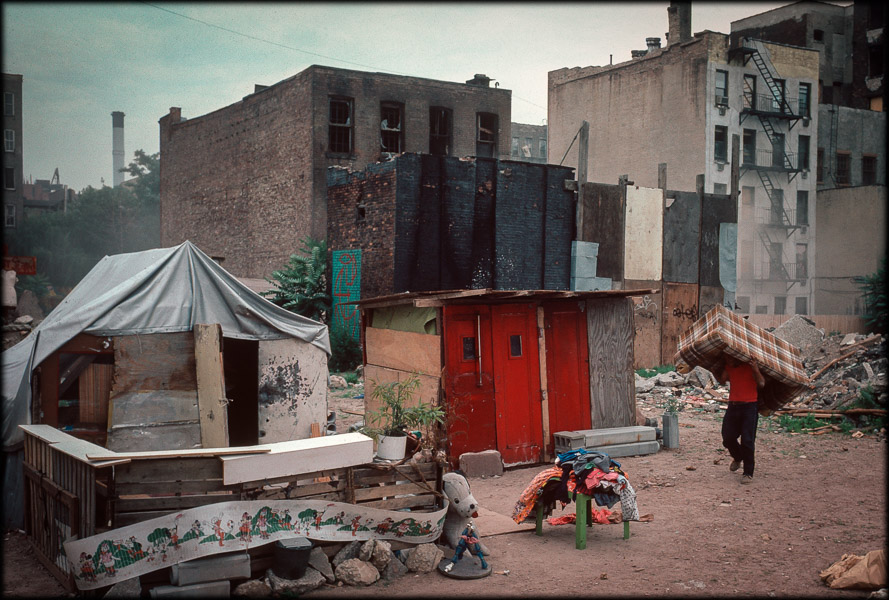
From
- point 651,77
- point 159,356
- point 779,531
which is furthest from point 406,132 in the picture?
point 779,531

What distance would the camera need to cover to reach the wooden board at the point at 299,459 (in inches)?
238

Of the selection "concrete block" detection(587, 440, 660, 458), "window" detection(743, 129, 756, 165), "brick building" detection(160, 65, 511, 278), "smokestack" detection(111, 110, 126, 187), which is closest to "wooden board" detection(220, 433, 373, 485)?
"concrete block" detection(587, 440, 660, 458)

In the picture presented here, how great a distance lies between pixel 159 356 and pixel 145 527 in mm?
3622

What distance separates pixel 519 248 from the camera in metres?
19.1

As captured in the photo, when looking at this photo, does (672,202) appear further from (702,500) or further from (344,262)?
(702,500)

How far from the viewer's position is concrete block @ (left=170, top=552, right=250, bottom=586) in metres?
5.71

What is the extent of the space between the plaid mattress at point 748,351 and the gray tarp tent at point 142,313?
5.28m

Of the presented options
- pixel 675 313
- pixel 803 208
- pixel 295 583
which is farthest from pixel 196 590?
pixel 803 208

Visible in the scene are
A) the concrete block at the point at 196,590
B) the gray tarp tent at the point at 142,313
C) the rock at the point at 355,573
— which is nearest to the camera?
the concrete block at the point at 196,590

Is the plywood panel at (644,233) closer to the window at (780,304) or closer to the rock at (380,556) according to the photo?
the rock at (380,556)

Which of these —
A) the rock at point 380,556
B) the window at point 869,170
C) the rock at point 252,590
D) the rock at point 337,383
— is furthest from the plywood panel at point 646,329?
the window at point 869,170

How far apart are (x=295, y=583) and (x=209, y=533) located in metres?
Answer: 0.81

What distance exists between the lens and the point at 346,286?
19953mm

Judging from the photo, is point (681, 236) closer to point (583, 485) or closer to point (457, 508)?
point (583, 485)
